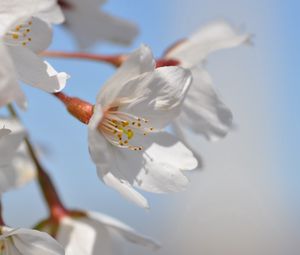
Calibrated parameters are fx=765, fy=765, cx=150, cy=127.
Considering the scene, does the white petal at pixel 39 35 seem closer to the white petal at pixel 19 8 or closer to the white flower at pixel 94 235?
the white petal at pixel 19 8

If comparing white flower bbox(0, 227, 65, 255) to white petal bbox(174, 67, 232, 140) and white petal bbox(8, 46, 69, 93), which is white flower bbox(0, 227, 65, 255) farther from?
white petal bbox(174, 67, 232, 140)

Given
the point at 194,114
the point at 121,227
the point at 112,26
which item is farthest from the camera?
the point at 112,26

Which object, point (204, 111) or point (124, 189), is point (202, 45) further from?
point (124, 189)

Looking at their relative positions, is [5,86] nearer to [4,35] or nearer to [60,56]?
[4,35]

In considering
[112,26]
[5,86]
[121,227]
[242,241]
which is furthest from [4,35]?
[242,241]

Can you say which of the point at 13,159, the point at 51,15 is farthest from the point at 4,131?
the point at 13,159

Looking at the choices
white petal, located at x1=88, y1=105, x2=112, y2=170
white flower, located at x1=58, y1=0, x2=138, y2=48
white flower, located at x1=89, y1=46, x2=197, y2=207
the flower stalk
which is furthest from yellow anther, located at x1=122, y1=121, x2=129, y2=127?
white flower, located at x1=58, y1=0, x2=138, y2=48
